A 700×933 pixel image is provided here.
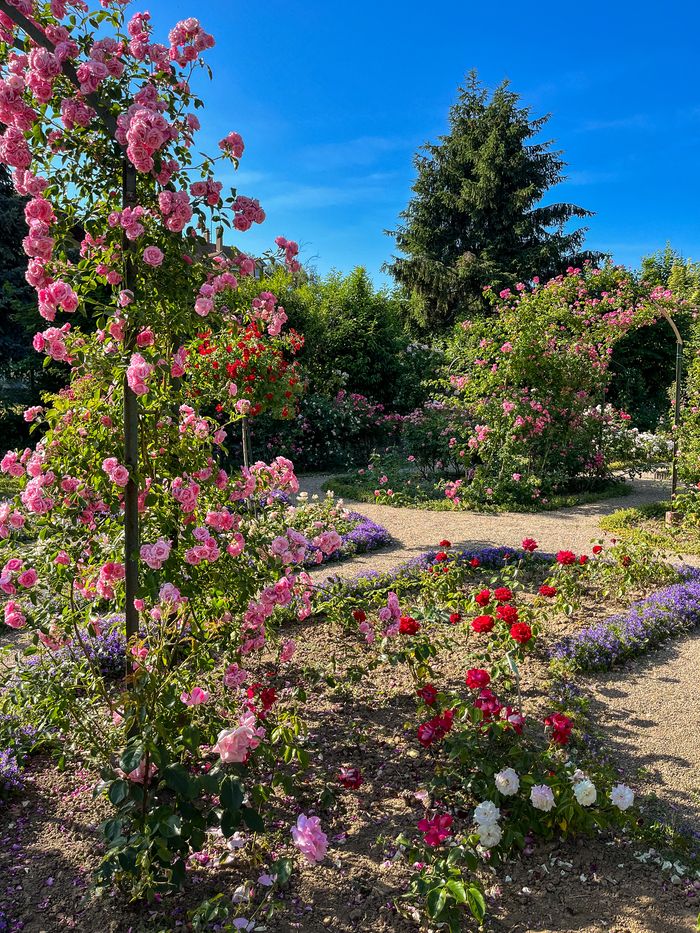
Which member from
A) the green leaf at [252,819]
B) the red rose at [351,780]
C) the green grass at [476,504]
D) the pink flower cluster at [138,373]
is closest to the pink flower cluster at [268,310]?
the pink flower cluster at [138,373]

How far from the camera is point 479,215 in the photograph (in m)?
18.0

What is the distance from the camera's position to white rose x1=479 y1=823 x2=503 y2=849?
194 cm

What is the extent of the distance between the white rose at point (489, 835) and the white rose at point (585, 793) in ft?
1.06

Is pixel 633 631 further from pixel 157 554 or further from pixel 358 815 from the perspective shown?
pixel 157 554

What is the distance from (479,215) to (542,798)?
18.3 m

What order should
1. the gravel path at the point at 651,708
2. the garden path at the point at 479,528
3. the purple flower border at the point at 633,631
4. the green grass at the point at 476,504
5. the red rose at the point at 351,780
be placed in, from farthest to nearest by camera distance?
the green grass at the point at 476,504
the garden path at the point at 479,528
the purple flower border at the point at 633,631
the gravel path at the point at 651,708
the red rose at the point at 351,780

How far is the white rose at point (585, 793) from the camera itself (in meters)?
2.07

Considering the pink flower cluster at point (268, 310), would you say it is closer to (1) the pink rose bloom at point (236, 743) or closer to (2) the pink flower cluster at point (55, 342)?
(2) the pink flower cluster at point (55, 342)

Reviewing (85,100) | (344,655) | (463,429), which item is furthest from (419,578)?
(463,429)

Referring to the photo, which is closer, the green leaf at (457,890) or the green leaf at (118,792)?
the green leaf at (457,890)

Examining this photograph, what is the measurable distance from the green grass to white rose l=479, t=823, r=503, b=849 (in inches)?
220

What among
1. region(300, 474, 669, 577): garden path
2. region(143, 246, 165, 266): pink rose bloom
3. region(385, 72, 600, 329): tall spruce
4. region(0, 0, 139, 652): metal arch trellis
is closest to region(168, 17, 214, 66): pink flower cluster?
region(0, 0, 139, 652): metal arch trellis

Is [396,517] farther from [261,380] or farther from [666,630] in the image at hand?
[666,630]

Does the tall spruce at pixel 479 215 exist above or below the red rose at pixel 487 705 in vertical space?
above
